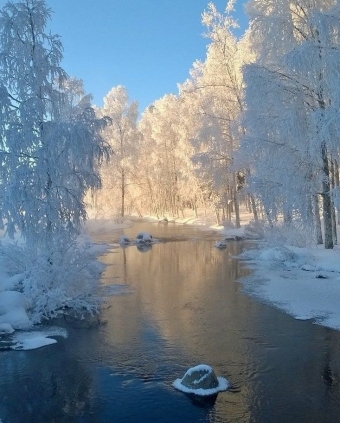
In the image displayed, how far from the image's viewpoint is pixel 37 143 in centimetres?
1118

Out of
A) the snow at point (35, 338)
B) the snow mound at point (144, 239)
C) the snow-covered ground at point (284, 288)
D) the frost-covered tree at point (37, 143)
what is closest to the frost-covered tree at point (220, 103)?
the snow mound at point (144, 239)

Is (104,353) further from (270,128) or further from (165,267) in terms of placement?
(270,128)

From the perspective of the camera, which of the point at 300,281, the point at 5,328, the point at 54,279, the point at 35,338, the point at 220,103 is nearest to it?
the point at 35,338

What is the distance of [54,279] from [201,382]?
5832 millimetres

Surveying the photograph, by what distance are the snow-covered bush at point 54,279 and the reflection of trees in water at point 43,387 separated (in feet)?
7.39

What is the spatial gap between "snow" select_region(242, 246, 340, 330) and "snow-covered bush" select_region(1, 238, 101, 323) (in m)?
4.56

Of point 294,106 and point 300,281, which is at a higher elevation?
point 294,106

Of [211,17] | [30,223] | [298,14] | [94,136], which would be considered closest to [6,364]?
[30,223]

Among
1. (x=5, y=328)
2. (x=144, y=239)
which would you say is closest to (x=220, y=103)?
(x=144, y=239)

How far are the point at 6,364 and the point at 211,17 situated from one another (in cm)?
2509

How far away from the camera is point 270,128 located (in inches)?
633

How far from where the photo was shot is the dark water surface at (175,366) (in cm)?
585

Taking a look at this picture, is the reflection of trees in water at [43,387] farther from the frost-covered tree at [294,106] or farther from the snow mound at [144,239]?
the snow mound at [144,239]

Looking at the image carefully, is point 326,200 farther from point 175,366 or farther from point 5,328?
point 5,328
